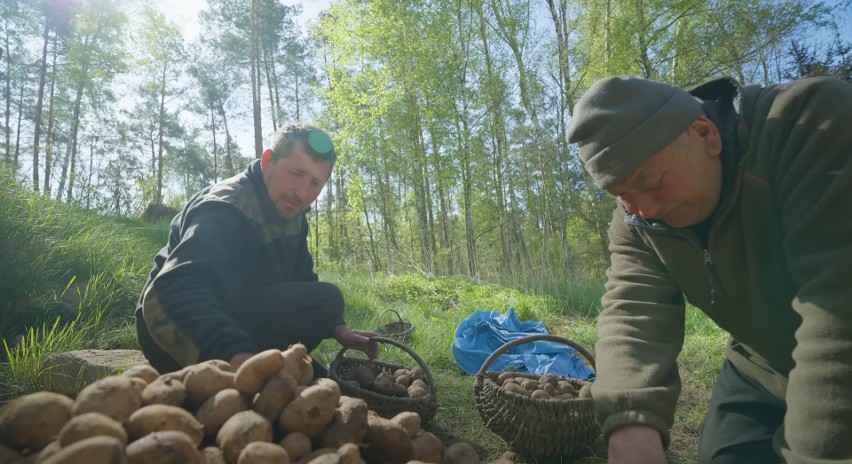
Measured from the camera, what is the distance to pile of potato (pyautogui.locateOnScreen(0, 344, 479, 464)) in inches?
41.0

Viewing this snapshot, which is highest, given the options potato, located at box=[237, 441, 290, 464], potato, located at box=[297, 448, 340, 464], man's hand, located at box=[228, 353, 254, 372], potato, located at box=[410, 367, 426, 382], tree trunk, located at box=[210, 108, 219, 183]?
tree trunk, located at box=[210, 108, 219, 183]

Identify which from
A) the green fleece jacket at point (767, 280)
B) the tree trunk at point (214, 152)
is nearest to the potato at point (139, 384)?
the green fleece jacket at point (767, 280)

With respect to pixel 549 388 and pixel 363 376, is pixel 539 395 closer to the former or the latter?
pixel 549 388

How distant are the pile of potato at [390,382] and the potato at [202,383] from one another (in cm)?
116

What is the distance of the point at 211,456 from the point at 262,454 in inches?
5.3

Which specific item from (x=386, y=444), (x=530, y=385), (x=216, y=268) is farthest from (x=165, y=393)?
(x=530, y=385)

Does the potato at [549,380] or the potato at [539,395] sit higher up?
the potato at [539,395]

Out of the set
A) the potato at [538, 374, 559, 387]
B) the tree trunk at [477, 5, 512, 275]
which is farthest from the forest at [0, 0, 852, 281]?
the potato at [538, 374, 559, 387]

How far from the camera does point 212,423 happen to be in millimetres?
1290

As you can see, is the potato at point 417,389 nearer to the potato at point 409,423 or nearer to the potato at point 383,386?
the potato at point 383,386

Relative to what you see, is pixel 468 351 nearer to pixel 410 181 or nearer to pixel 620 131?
pixel 620 131

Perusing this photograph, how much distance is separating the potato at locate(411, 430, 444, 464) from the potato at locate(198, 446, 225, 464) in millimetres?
589

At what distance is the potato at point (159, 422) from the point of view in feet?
3.76

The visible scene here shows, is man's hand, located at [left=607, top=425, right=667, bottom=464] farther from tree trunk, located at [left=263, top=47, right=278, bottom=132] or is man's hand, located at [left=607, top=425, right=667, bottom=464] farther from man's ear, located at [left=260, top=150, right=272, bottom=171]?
tree trunk, located at [left=263, top=47, right=278, bottom=132]
